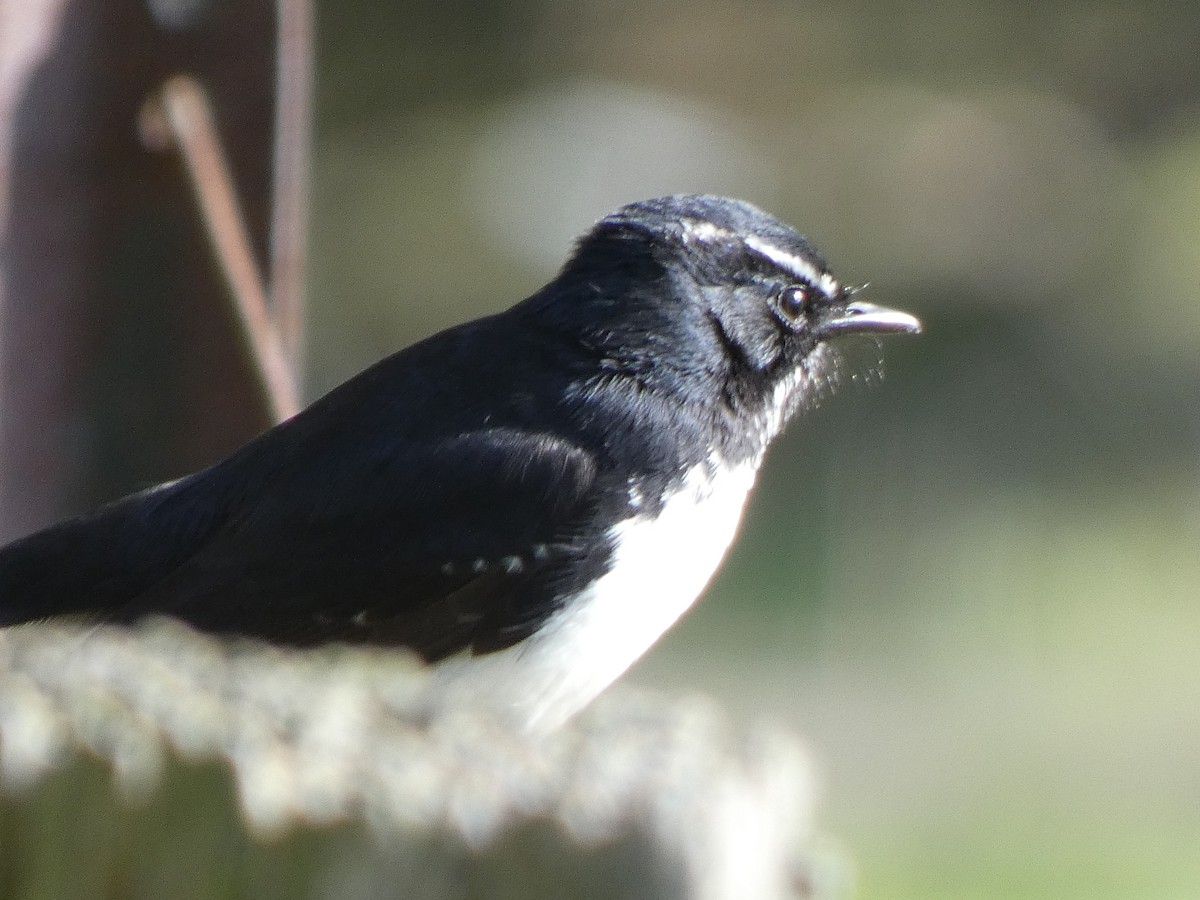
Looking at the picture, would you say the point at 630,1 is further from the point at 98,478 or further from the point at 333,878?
the point at 333,878

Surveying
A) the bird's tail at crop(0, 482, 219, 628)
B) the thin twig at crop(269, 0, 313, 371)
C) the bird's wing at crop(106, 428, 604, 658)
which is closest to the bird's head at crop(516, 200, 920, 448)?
the bird's wing at crop(106, 428, 604, 658)

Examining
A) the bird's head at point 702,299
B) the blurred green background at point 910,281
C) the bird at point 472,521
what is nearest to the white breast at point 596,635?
the bird at point 472,521

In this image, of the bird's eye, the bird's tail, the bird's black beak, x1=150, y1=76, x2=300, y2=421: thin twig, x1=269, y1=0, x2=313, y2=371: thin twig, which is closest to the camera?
the bird's tail

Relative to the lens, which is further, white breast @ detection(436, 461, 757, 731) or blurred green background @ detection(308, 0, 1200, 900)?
blurred green background @ detection(308, 0, 1200, 900)

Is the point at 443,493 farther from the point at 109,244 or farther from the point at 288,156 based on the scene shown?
the point at 109,244

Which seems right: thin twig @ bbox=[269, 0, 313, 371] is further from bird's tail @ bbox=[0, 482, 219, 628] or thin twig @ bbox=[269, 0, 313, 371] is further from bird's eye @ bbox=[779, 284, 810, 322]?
bird's eye @ bbox=[779, 284, 810, 322]

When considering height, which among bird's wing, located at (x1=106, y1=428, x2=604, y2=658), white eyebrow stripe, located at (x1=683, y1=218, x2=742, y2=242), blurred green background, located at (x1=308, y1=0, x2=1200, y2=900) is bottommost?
blurred green background, located at (x1=308, y1=0, x2=1200, y2=900)

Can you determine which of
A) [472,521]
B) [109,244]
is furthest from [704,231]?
[109,244]

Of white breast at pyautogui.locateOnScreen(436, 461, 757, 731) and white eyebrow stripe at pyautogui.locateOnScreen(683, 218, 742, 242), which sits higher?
white eyebrow stripe at pyautogui.locateOnScreen(683, 218, 742, 242)

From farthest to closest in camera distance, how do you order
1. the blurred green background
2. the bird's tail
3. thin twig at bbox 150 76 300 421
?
1. the blurred green background
2. thin twig at bbox 150 76 300 421
3. the bird's tail
